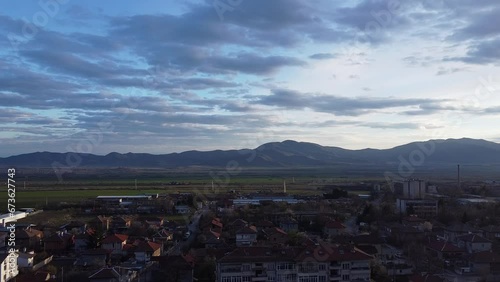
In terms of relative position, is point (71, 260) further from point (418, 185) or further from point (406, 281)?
point (418, 185)

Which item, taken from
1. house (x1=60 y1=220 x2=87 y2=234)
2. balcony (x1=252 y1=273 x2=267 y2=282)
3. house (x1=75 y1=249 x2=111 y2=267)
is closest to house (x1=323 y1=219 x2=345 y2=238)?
balcony (x1=252 y1=273 x2=267 y2=282)

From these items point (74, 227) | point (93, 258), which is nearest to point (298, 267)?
point (93, 258)

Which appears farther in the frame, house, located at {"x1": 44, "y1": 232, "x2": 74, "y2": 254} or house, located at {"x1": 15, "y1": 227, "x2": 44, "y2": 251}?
house, located at {"x1": 15, "y1": 227, "x2": 44, "y2": 251}

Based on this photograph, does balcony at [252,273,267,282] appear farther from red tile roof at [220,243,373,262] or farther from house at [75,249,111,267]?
house at [75,249,111,267]

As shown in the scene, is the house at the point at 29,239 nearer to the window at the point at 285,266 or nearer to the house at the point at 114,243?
the house at the point at 114,243

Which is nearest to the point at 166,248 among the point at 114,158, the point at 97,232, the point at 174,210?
the point at 97,232

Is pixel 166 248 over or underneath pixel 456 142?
underneath

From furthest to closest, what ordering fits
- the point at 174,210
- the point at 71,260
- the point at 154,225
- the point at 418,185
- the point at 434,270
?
the point at 418,185 < the point at 174,210 < the point at 154,225 < the point at 71,260 < the point at 434,270

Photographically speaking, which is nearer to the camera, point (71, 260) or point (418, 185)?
point (71, 260)
